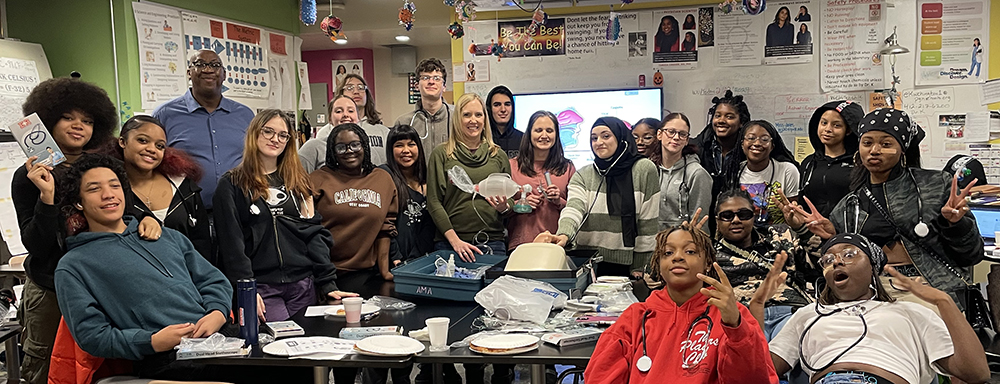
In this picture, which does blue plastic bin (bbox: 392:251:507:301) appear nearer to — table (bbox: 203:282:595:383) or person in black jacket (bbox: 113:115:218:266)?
table (bbox: 203:282:595:383)

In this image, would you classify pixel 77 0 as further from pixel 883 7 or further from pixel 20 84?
pixel 883 7

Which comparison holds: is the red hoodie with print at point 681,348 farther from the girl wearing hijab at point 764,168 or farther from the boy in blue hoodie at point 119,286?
the girl wearing hijab at point 764,168

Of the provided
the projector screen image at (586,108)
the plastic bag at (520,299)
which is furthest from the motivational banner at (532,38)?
the plastic bag at (520,299)

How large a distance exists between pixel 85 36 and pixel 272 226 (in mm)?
2937

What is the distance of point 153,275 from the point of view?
100 inches

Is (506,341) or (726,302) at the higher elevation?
(726,302)

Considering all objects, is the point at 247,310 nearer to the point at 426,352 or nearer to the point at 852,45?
the point at 426,352

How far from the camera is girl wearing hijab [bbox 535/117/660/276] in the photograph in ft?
12.1

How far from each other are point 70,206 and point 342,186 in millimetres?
1255

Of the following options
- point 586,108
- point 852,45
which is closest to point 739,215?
point 586,108

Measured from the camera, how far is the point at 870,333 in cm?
230

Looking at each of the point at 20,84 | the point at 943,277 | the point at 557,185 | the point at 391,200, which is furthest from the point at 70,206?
the point at 943,277

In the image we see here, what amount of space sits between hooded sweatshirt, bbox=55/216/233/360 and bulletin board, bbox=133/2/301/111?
9.64 feet

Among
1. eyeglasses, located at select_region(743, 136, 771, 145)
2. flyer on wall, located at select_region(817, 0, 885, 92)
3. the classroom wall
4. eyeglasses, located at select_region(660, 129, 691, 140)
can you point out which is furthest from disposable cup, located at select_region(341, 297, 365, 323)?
the classroom wall
